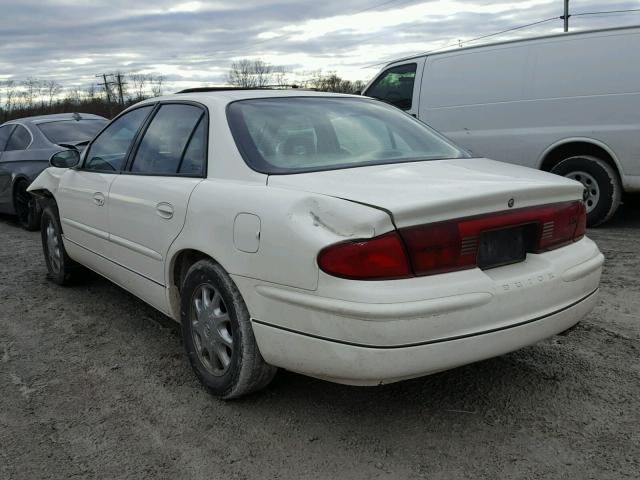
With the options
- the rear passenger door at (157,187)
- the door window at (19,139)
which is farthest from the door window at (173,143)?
the door window at (19,139)

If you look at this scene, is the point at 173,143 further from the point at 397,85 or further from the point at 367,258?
the point at 397,85

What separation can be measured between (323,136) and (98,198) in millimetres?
1718

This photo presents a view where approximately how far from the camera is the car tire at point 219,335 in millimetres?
2793

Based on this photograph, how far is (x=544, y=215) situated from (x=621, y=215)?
562 cm

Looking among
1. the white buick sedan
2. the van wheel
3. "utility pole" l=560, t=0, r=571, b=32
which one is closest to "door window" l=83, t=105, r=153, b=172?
the white buick sedan

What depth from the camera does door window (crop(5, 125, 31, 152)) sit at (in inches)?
336

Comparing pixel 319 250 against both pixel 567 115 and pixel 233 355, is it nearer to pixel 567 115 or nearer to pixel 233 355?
pixel 233 355

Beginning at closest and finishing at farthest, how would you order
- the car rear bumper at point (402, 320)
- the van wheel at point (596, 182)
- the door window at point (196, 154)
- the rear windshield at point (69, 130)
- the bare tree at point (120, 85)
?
the car rear bumper at point (402, 320) < the door window at point (196, 154) < the van wheel at point (596, 182) < the rear windshield at point (69, 130) < the bare tree at point (120, 85)

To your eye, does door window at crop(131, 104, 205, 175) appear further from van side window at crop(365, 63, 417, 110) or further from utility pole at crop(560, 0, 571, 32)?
utility pole at crop(560, 0, 571, 32)

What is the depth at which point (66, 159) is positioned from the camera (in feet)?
15.7

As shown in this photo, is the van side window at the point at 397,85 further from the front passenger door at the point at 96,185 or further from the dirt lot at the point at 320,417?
the dirt lot at the point at 320,417

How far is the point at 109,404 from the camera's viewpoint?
3119 millimetres

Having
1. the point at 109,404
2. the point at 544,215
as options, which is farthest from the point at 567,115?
the point at 109,404

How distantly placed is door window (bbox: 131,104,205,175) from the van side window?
488 cm
